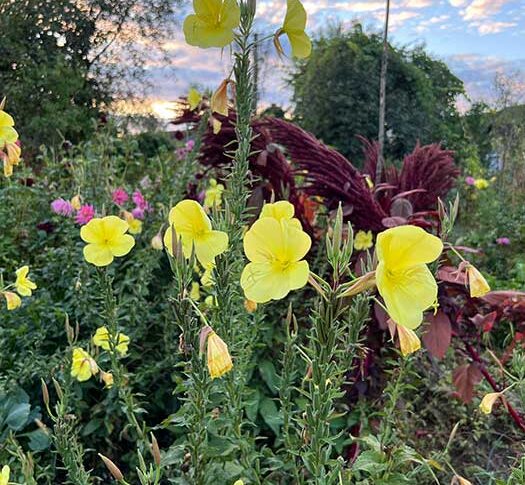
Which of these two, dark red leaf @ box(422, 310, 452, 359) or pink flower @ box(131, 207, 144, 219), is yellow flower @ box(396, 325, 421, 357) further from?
pink flower @ box(131, 207, 144, 219)

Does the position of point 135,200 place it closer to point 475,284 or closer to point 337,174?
point 337,174

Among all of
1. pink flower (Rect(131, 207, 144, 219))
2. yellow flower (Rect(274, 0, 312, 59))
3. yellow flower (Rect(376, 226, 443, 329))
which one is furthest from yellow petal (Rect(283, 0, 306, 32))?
pink flower (Rect(131, 207, 144, 219))

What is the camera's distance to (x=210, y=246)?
0.84 metres

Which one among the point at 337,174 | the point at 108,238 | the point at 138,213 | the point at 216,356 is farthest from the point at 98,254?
the point at 138,213

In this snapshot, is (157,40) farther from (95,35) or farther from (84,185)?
(84,185)

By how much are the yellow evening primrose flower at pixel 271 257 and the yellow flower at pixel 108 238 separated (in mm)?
434

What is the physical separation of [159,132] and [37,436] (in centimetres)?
918

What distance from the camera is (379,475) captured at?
100 cm

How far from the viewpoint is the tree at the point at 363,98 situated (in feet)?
33.4

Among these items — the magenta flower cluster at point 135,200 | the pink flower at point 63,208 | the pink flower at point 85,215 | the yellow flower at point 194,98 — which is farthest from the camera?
the yellow flower at point 194,98

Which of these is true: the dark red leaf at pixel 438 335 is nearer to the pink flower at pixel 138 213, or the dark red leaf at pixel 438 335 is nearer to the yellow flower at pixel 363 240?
the yellow flower at pixel 363 240

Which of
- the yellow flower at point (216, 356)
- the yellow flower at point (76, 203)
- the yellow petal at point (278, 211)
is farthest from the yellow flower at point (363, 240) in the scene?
the yellow flower at point (76, 203)

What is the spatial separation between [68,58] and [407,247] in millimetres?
12358

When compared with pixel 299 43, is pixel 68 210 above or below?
below
